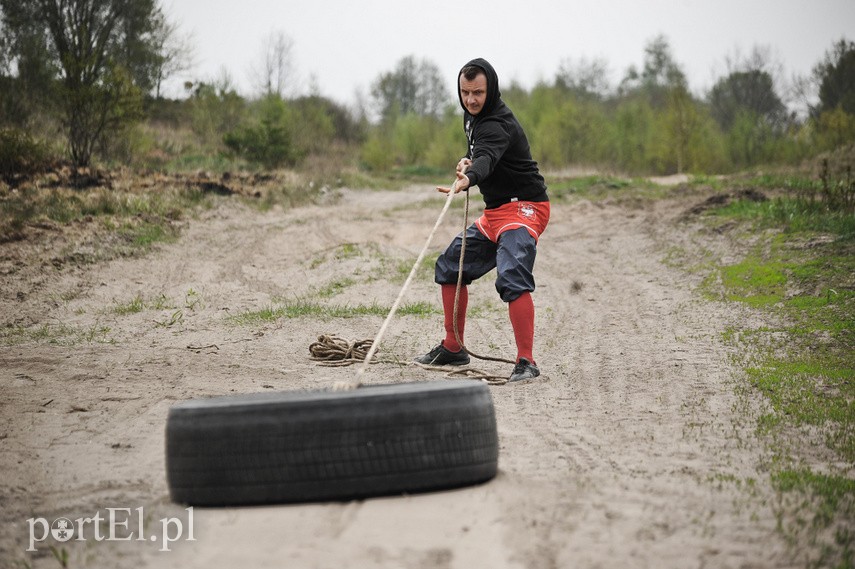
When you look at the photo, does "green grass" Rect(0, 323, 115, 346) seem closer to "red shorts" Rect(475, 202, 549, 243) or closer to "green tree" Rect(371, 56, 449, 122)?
"red shorts" Rect(475, 202, 549, 243)

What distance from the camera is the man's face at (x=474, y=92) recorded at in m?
5.27

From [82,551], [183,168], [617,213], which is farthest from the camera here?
[183,168]

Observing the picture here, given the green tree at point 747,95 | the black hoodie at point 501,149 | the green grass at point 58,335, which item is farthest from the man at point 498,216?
the green tree at point 747,95

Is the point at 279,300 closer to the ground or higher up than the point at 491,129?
closer to the ground

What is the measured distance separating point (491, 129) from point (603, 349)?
2.24 m

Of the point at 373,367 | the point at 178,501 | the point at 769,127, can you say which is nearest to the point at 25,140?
the point at 373,367

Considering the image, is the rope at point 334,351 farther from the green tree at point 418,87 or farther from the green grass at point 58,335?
the green tree at point 418,87

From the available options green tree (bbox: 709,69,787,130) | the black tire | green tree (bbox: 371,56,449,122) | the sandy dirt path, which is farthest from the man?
green tree (bbox: 371,56,449,122)

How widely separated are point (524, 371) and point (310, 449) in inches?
98.4

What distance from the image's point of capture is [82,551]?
102 inches

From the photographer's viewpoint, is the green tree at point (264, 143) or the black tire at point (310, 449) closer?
the black tire at point (310, 449)

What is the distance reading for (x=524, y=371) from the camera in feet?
16.8

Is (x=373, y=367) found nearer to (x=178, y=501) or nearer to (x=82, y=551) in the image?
(x=178, y=501)

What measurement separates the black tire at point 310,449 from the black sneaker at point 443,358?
267 centimetres
